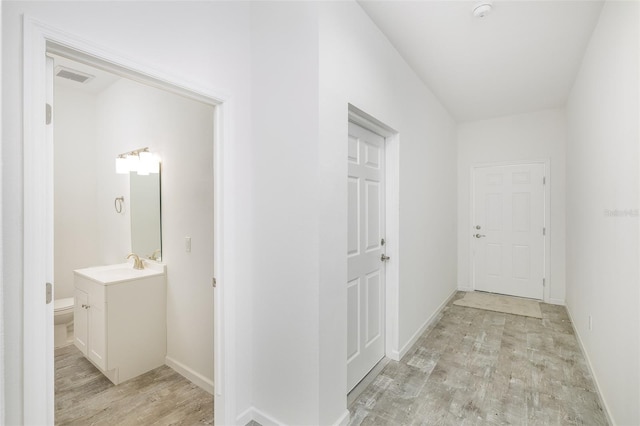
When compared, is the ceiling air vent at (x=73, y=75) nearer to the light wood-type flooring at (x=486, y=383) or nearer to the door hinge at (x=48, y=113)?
the door hinge at (x=48, y=113)

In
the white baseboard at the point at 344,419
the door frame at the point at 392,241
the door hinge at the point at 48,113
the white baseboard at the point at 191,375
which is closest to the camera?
the door hinge at the point at 48,113

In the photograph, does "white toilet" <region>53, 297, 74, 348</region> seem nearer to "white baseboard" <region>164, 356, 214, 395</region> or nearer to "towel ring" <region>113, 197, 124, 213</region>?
"towel ring" <region>113, 197, 124, 213</region>

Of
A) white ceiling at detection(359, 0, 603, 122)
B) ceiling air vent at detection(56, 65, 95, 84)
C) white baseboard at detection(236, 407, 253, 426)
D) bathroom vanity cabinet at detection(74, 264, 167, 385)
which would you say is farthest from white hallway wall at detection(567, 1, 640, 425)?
ceiling air vent at detection(56, 65, 95, 84)

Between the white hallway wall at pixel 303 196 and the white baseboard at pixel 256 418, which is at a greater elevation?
the white hallway wall at pixel 303 196

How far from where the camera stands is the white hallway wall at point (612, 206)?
1.57m

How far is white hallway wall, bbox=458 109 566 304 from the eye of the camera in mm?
4309

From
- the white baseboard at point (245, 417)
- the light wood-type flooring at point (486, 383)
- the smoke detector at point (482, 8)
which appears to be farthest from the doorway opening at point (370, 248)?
the smoke detector at point (482, 8)

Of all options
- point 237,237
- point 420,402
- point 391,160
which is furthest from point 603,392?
point 237,237

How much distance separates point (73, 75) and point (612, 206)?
4746 millimetres

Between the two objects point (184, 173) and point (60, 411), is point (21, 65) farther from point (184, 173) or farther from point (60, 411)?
point (60, 411)

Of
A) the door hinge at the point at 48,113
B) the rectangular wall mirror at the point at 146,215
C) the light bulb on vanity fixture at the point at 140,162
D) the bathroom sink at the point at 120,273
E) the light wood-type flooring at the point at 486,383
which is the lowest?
the light wood-type flooring at the point at 486,383

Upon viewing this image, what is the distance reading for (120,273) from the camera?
271 cm

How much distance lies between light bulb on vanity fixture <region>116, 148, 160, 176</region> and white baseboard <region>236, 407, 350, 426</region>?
212cm

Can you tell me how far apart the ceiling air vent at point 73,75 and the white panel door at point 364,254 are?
288 centimetres
